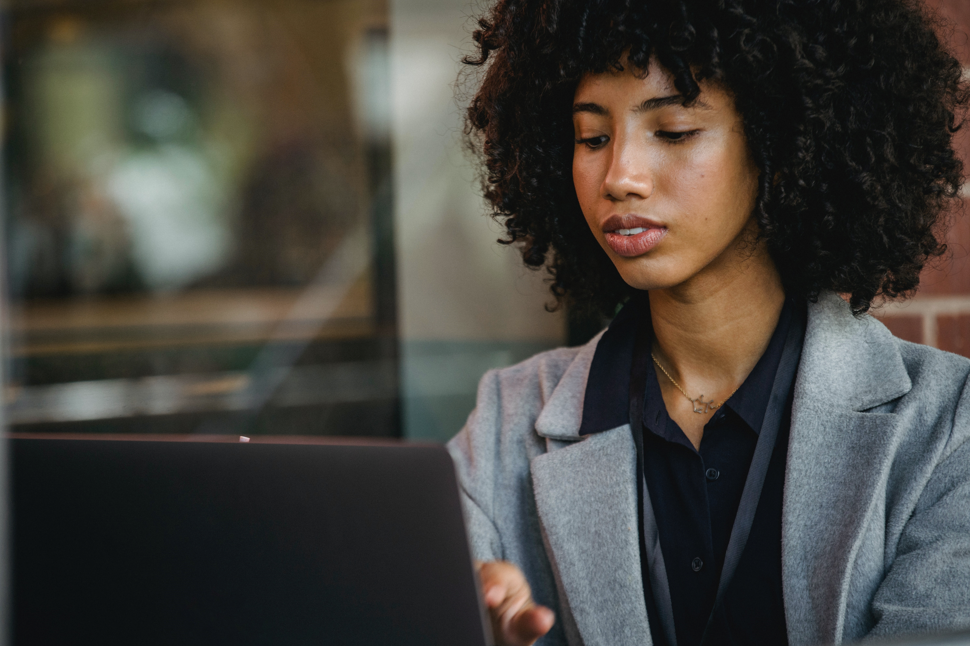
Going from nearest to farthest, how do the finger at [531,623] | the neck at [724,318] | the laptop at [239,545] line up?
the laptop at [239,545]
the finger at [531,623]
the neck at [724,318]

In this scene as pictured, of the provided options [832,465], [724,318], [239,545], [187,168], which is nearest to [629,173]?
[724,318]

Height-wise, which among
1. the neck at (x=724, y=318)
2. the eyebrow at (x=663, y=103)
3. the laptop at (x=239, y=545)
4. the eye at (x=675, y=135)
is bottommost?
the laptop at (x=239, y=545)

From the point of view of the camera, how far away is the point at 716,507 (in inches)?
41.4

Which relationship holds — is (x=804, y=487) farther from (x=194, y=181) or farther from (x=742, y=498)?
(x=194, y=181)

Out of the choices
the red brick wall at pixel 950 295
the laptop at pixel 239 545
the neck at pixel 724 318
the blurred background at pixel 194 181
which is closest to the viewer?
the laptop at pixel 239 545

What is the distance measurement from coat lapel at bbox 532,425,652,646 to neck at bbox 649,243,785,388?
0.15 meters

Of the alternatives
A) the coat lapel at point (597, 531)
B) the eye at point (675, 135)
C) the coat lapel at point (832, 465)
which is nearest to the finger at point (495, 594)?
the coat lapel at point (597, 531)

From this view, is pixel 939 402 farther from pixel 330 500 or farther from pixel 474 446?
pixel 330 500

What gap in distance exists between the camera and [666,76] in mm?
1014

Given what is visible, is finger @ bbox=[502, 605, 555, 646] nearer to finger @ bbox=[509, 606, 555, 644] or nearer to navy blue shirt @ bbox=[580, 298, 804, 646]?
finger @ bbox=[509, 606, 555, 644]

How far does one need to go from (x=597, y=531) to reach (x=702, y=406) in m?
0.23

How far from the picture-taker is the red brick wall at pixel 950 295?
134 centimetres

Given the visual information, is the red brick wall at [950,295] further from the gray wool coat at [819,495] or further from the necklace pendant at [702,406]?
the necklace pendant at [702,406]

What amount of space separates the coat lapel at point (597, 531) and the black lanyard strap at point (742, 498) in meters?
0.02
